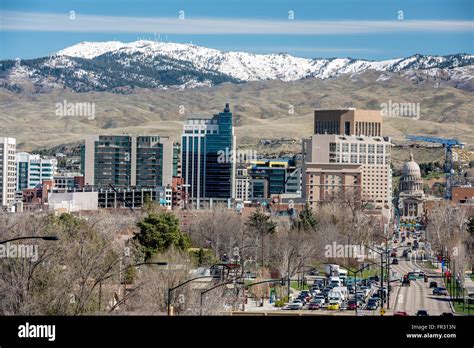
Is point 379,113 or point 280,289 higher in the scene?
point 379,113

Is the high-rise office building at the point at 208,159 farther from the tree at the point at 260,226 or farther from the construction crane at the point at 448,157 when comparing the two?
the tree at the point at 260,226

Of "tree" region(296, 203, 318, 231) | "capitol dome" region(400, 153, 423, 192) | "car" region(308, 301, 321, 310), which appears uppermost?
"capitol dome" region(400, 153, 423, 192)

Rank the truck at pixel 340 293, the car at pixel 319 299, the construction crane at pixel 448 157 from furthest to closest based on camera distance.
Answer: the construction crane at pixel 448 157 < the truck at pixel 340 293 < the car at pixel 319 299

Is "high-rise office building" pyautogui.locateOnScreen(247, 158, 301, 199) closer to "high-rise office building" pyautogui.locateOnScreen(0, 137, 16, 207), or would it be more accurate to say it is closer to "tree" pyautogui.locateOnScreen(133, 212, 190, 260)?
"high-rise office building" pyautogui.locateOnScreen(0, 137, 16, 207)

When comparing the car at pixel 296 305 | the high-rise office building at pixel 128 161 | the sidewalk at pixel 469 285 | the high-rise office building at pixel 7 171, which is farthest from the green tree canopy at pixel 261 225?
the high-rise office building at pixel 128 161

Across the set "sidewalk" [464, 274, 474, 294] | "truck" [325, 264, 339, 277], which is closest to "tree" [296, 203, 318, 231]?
"truck" [325, 264, 339, 277]
